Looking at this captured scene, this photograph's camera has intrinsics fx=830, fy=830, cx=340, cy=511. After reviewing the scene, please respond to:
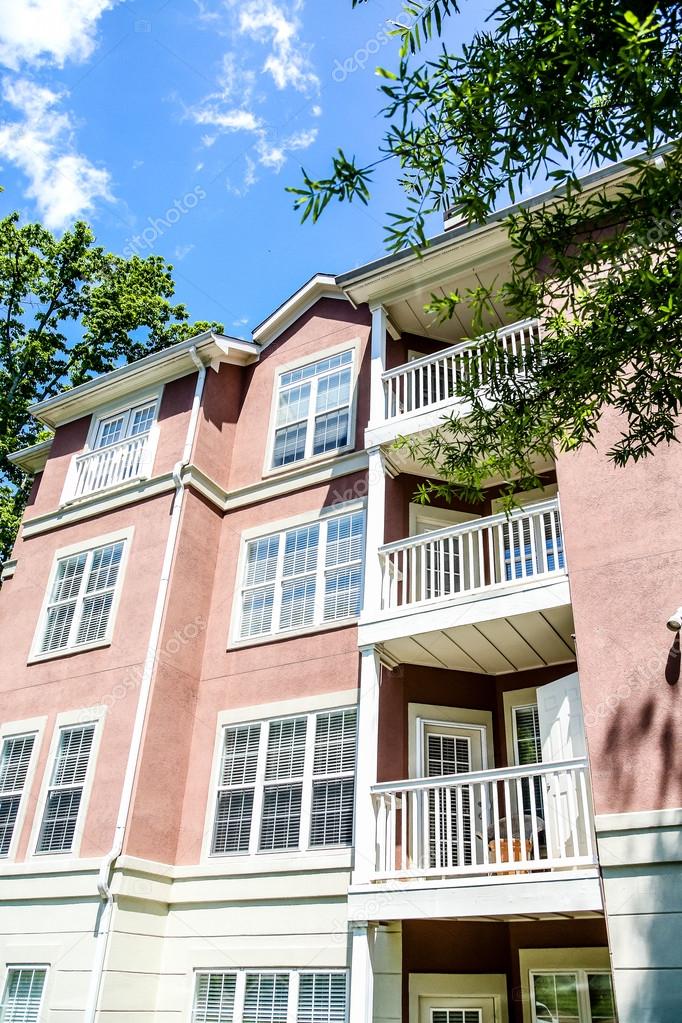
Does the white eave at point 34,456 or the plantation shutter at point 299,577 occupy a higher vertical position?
the white eave at point 34,456

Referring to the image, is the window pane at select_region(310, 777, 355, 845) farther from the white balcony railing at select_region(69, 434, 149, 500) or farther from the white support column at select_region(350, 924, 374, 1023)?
the white balcony railing at select_region(69, 434, 149, 500)

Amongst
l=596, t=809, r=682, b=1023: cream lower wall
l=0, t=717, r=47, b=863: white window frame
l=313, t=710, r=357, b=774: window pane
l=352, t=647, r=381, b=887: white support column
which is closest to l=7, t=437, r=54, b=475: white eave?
l=0, t=717, r=47, b=863: white window frame

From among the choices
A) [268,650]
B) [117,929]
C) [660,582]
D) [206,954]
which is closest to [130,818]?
[117,929]

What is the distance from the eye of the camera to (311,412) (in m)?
14.5

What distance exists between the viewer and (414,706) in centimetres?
1128

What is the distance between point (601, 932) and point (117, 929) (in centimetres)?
587

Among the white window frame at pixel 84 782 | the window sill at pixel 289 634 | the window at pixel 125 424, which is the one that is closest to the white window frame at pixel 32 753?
the white window frame at pixel 84 782

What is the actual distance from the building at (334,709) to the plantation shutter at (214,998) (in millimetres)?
38

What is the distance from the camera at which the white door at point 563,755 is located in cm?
852

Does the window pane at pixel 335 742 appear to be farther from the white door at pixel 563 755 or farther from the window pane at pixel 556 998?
the window pane at pixel 556 998

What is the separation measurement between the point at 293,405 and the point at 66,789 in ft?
23.9

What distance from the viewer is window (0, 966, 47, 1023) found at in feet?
35.2

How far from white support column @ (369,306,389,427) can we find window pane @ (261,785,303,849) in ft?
18.1

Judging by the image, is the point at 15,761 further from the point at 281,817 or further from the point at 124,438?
the point at 124,438
